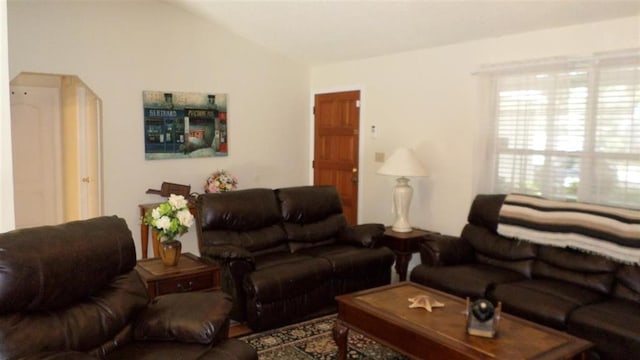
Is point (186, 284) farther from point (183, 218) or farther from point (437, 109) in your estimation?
point (437, 109)

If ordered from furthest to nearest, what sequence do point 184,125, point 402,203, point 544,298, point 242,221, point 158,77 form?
point 184,125
point 158,77
point 402,203
point 242,221
point 544,298

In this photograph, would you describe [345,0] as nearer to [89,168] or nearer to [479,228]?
[479,228]

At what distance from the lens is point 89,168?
6.00 meters

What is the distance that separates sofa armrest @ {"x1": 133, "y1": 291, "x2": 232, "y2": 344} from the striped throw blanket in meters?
2.47

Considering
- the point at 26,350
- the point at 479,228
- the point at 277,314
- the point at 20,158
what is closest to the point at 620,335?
the point at 479,228

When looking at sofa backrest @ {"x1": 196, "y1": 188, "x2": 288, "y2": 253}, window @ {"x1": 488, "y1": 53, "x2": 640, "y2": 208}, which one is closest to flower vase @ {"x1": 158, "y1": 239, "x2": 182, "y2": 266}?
sofa backrest @ {"x1": 196, "y1": 188, "x2": 288, "y2": 253}

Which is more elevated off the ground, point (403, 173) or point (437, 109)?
point (437, 109)

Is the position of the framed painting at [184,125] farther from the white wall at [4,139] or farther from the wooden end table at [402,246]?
the white wall at [4,139]

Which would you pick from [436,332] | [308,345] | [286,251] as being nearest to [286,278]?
[308,345]

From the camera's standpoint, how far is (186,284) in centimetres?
353

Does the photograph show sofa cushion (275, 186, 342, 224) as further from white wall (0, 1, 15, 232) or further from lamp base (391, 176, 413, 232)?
white wall (0, 1, 15, 232)

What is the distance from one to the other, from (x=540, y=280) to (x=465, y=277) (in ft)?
1.78

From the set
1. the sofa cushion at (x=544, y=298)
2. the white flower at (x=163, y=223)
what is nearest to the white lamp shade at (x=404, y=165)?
the sofa cushion at (x=544, y=298)

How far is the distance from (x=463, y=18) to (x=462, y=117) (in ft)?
3.16
